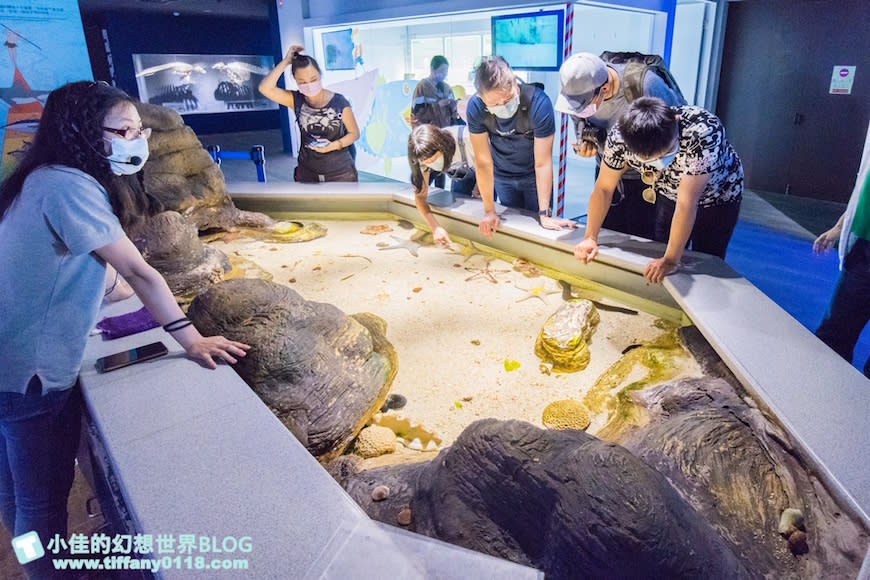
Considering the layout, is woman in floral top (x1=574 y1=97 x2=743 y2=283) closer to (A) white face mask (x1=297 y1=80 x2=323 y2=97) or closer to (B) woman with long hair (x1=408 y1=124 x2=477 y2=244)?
(B) woman with long hair (x1=408 y1=124 x2=477 y2=244)

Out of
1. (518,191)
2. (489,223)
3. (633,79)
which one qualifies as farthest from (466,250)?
(633,79)

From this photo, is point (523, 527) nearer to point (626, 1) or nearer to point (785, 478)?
point (785, 478)

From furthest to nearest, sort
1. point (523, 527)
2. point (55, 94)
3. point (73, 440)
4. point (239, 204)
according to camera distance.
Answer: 1. point (239, 204)
2. point (73, 440)
3. point (55, 94)
4. point (523, 527)

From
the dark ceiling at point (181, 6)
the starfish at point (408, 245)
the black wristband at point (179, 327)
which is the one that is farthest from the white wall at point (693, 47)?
the dark ceiling at point (181, 6)

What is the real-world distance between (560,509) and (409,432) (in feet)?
4.27

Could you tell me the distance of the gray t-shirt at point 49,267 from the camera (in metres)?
1.52

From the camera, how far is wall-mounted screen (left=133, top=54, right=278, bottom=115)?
1371cm

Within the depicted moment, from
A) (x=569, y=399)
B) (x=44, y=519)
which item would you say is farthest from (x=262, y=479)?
(x=569, y=399)

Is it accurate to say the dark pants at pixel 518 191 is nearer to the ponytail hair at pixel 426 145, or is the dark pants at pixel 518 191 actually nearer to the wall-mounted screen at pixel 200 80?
the ponytail hair at pixel 426 145

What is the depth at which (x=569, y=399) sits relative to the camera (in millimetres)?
2645

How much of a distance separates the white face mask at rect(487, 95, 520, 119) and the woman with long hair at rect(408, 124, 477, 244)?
0.51 metres

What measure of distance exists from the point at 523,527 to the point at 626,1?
5.46 m

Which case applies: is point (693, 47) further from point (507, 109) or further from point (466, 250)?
point (466, 250)

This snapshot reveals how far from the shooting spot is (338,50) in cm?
977
